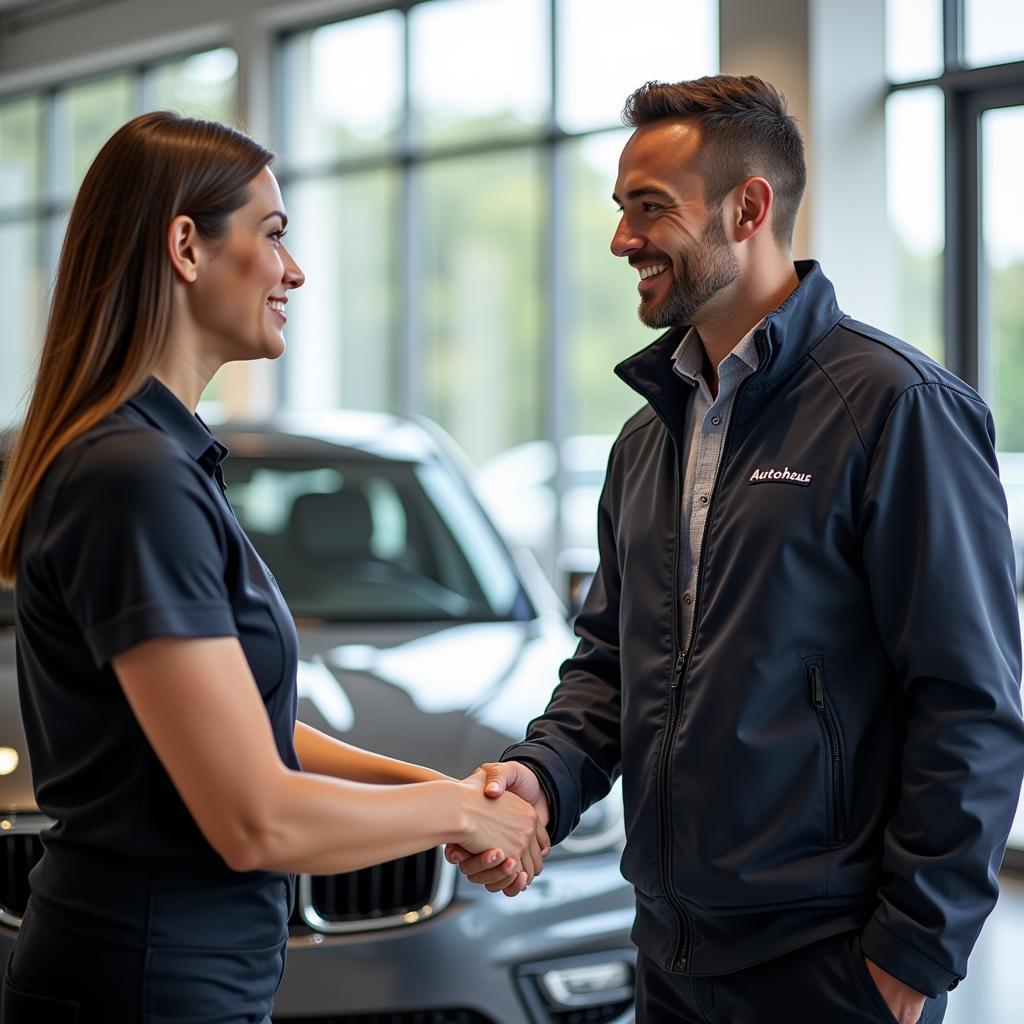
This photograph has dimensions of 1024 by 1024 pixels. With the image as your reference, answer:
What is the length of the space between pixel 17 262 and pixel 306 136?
3.32 meters

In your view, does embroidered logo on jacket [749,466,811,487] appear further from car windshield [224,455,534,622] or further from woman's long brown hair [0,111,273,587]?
car windshield [224,455,534,622]

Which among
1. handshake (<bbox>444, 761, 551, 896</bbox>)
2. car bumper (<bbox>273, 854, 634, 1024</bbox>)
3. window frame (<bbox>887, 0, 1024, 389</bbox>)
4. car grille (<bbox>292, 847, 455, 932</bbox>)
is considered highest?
window frame (<bbox>887, 0, 1024, 389</bbox>)

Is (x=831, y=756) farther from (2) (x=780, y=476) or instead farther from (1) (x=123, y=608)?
(1) (x=123, y=608)

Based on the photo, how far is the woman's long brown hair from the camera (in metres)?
1.36

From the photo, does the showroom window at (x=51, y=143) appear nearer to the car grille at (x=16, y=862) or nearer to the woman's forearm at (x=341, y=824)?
the car grille at (x=16, y=862)

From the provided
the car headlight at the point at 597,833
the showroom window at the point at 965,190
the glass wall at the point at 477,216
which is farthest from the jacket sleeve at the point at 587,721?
the glass wall at the point at 477,216

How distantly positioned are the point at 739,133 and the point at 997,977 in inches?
99.1

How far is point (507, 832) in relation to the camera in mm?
1730

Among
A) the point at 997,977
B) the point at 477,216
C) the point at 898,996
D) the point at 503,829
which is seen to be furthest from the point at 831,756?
the point at 477,216

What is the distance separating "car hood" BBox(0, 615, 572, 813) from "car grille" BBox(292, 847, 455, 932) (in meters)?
0.17

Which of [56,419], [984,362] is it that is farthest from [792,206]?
[984,362]

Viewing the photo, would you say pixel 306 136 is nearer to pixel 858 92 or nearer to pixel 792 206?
pixel 858 92

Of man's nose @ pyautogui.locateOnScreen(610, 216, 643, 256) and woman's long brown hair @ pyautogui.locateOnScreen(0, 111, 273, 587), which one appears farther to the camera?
man's nose @ pyautogui.locateOnScreen(610, 216, 643, 256)

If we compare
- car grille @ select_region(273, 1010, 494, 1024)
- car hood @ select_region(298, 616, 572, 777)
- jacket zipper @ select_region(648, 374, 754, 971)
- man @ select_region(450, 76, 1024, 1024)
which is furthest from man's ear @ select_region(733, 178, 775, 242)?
car grille @ select_region(273, 1010, 494, 1024)
